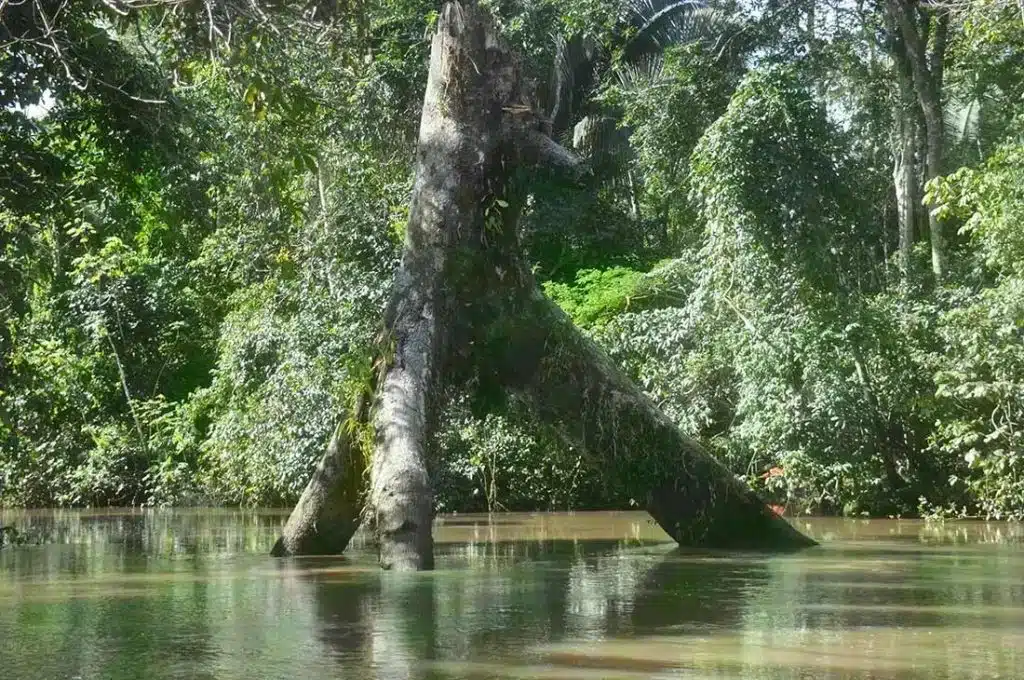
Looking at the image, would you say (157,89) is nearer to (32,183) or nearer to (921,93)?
(32,183)

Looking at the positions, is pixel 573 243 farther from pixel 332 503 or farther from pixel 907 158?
pixel 332 503

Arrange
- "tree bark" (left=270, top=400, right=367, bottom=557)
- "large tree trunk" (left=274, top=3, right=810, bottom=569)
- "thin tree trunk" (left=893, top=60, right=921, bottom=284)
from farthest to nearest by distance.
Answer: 1. "thin tree trunk" (left=893, top=60, right=921, bottom=284)
2. "large tree trunk" (left=274, top=3, right=810, bottom=569)
3. "tree bark" (left=270, top=400, right=367, bottom=557)

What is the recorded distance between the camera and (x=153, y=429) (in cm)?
2689

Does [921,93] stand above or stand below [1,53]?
above

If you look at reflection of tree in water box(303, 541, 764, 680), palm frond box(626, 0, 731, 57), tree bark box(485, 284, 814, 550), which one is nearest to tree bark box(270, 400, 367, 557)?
reflection of tree in water box(303, 541, 764, 680)

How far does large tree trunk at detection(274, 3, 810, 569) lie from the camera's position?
11625mm

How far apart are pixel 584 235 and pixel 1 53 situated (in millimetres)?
18025

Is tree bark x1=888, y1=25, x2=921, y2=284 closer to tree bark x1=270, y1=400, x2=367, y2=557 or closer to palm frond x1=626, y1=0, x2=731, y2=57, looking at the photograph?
palm frond x1=626, y1=0, x2=731, y2=57

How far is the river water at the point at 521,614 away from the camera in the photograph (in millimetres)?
5723

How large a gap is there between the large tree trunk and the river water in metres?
0.94

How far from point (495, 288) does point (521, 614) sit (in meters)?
4.74

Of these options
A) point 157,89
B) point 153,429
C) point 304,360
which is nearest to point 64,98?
point 157,89

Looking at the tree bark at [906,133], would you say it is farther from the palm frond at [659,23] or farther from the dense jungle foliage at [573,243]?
the palm frond at [659,23]

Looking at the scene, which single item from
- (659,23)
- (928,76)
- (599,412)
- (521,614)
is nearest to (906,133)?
(928,76)
